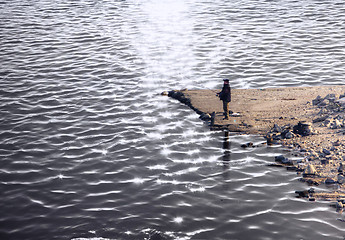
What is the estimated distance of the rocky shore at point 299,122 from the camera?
1379 centimetres

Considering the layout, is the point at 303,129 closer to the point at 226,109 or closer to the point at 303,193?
the point at 226,109

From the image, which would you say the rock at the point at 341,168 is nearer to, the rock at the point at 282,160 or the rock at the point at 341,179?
the rock at the point at 341,179

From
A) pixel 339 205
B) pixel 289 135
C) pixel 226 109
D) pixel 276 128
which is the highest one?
pixel 226 109

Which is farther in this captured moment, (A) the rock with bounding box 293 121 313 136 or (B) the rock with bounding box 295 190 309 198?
(A) the rock with bounding box 293 121 313 136

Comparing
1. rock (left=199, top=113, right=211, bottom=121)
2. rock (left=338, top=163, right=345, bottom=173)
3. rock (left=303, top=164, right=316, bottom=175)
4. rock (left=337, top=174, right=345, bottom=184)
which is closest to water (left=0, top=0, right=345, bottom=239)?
rock (left=303, top=164, right=316, bottom=175)

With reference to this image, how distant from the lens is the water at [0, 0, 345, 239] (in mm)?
12359

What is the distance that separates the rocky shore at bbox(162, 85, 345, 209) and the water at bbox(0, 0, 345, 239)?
1.70 ft

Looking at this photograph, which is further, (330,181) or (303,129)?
(303,129)

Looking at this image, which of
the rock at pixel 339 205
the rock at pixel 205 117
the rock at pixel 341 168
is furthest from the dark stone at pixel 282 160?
the rock at pixel 205 117

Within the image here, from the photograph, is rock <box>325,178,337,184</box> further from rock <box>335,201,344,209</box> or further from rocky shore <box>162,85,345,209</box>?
rock <box>335,201,344,209</box>

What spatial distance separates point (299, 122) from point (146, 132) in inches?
247

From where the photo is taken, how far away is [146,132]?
17.9 meters

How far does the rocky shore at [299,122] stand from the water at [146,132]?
52 centimetres

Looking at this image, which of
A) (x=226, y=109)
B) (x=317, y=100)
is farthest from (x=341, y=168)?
(x=226, y=109)
